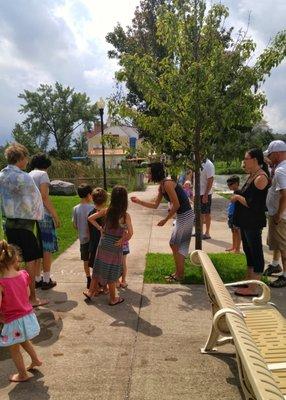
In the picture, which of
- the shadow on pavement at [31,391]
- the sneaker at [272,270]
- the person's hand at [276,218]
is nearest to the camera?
the shadow on pavement at [31,391]

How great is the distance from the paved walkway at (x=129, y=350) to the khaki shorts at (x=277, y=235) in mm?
631

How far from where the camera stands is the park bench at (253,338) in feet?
5.94

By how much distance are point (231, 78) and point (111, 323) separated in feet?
12.6

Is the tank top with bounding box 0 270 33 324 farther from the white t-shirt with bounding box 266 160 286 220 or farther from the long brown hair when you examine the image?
the white t-shirt with bounding box 266 160 286 220

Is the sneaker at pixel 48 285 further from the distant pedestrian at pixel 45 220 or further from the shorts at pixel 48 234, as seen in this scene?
the shorts at pixel 48 234

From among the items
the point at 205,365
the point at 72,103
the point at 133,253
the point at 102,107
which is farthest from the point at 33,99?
the point at 205,365

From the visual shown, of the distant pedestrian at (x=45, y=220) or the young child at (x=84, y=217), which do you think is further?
the young child at (x=84, y=217)

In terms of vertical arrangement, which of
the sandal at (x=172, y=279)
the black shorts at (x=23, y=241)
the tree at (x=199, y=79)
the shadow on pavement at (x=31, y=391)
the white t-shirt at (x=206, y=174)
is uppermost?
the tree at (x=199, y=79)

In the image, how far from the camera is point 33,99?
65750 millimetres

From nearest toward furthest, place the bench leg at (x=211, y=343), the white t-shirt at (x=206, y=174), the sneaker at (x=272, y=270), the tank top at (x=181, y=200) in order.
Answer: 1. the bench leg at (x=211, y=343)
2. the tank top at (x=181, y=200)
3. the sneaker at (x=272, y=270)
4. the white t-shirt at (x=206, y=174)

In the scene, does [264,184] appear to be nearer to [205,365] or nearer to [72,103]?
[205,365]

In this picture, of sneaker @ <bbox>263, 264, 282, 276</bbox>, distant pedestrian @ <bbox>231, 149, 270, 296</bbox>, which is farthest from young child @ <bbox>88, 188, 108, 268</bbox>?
sneaker @ <bbox>263, 264, 282, 276</bbox>

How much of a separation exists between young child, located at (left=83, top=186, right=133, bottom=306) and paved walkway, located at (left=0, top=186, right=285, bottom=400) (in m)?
0.33

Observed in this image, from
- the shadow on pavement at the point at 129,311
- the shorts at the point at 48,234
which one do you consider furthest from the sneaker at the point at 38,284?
the shadow on pavement at the point at 129,311
